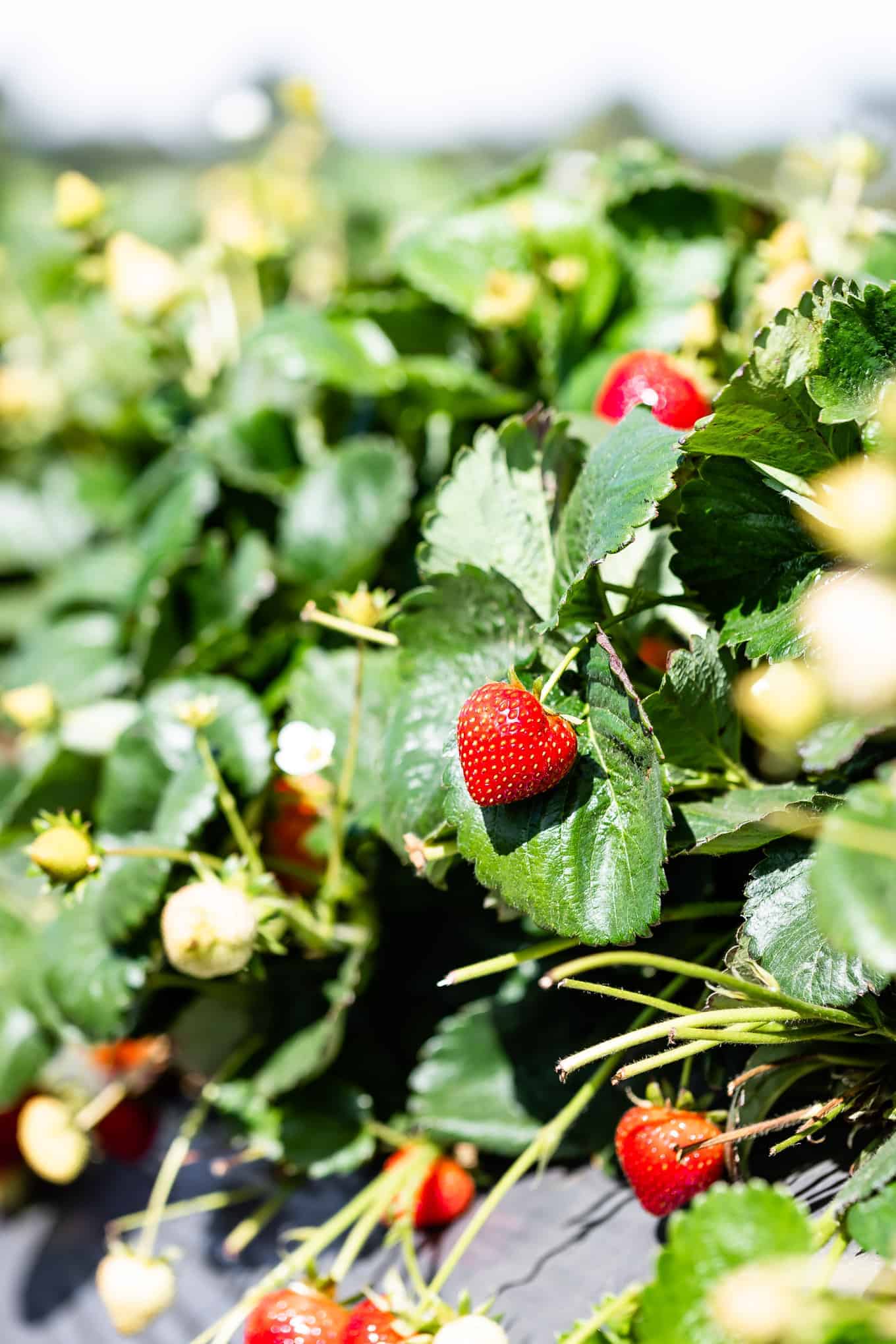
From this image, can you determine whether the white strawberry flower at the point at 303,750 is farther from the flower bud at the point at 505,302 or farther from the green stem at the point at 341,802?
the flower bud at the point at 505,302

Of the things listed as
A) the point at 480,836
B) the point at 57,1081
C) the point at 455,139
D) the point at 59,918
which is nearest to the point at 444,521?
the point at 480,836

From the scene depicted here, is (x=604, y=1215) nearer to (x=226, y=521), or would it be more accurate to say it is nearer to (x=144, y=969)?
(x=144, y=969)

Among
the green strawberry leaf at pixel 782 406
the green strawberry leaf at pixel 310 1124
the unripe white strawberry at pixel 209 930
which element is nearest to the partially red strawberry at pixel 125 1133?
the green strawberry leaf at pixel 310 1124

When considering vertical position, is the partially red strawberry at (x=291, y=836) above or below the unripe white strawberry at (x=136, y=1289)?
above

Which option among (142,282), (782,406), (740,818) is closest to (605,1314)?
(740,818)

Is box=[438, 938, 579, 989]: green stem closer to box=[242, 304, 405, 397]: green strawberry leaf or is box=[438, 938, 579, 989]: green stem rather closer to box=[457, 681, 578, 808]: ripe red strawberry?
box=[457, 681, 578, 808]: ripe red strawberry
